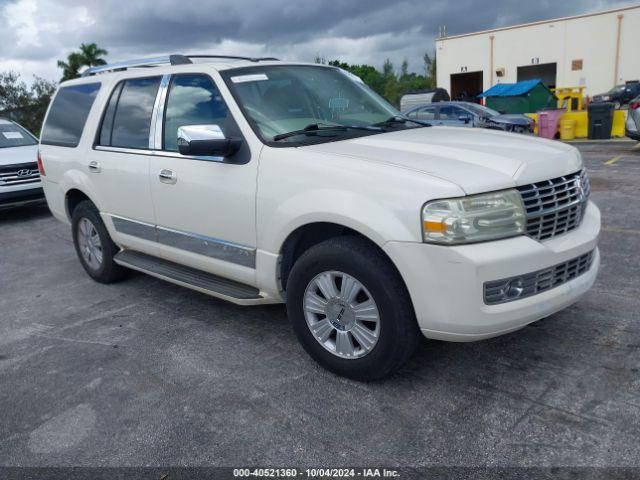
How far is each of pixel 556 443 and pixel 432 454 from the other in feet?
1.92

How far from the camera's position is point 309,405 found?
3148mm

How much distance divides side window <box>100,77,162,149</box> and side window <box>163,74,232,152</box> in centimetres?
25

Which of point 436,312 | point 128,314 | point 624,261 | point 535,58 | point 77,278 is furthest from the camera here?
point 535,58

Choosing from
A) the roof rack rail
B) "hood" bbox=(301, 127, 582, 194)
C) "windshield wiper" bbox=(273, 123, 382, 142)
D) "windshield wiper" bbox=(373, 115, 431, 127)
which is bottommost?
"hood" bbox=(301, 127, 582, 194)

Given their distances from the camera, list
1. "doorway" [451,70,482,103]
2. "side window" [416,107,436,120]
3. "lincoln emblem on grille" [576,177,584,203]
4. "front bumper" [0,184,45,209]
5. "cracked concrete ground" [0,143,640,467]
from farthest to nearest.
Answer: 1. "doorway" [451,70,482,103]
2. "side window" [416,107,436,120]
3. "front bumper" [0,184,45,209]
4. "lincoln emblem on grille" [576,177,584,203]
5. "cracked concrete ground" [0,143,640,467]

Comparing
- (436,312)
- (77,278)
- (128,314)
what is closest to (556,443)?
(436,312)

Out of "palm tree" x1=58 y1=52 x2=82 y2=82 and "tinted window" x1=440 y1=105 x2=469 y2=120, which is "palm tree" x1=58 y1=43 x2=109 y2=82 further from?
"tinted window" x1=440 y1=105 x2=469 y2=120

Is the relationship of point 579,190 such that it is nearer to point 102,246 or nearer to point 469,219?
point 469,219

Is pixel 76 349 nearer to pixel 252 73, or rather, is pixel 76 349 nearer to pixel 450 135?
pixel 252 73

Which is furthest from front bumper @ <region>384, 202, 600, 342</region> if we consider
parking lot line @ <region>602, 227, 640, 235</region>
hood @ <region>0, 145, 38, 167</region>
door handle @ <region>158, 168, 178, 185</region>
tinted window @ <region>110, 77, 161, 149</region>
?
hood @ <region>0, 145, 38, 167</region>

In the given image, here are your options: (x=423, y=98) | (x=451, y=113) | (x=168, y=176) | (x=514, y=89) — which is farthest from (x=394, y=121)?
(x=423, y=98)

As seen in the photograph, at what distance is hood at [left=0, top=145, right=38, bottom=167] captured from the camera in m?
9.19

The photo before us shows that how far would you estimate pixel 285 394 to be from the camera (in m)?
3.28

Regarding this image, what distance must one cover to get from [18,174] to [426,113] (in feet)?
36.7
